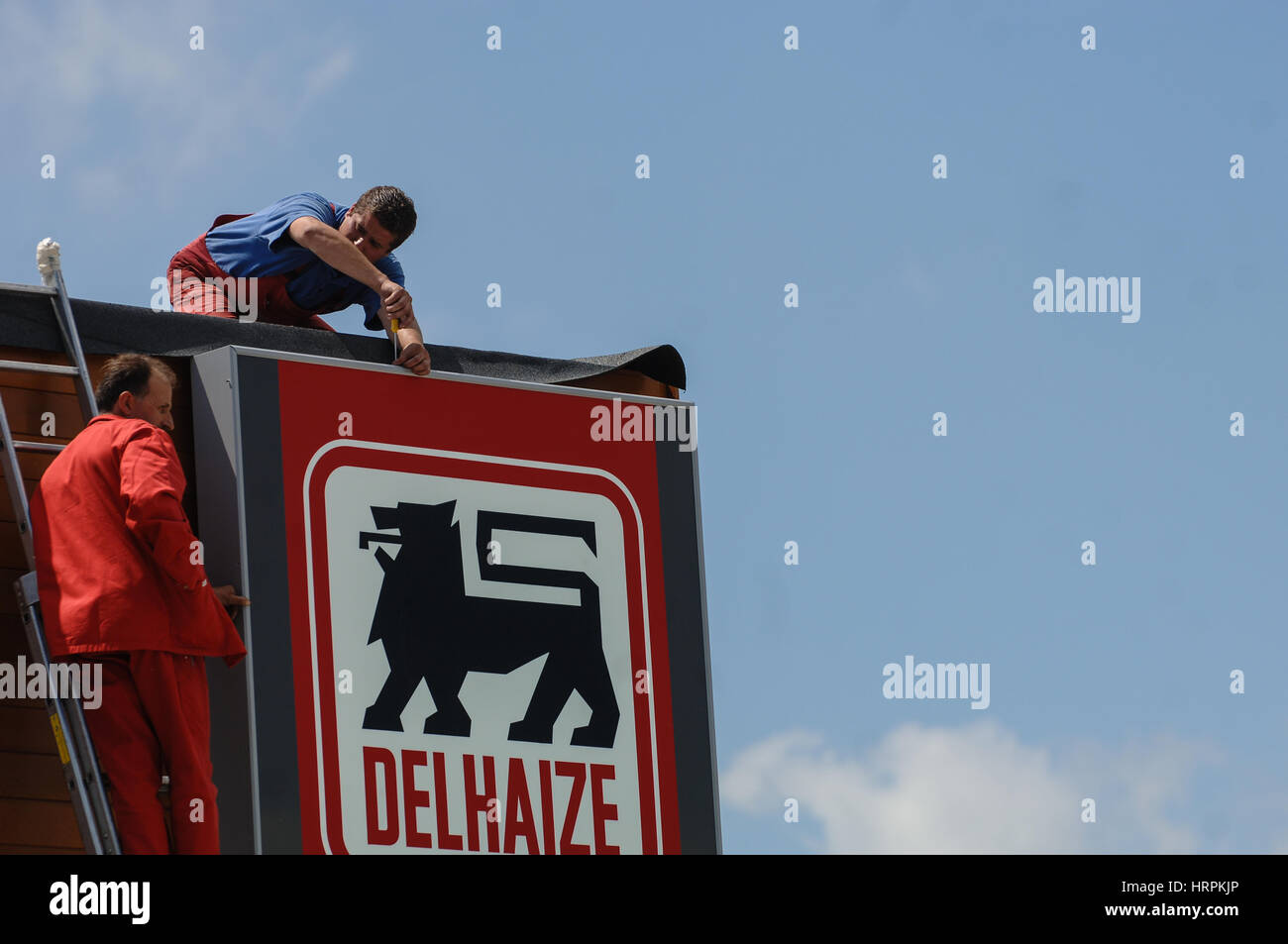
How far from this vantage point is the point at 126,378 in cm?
760

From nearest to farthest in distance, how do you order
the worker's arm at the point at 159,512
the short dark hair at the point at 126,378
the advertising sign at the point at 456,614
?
the worker's arm at the point at 159,512
the short dark hair at the point at 126,378
the advertising sign at the point at 456,614

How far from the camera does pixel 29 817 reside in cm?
799

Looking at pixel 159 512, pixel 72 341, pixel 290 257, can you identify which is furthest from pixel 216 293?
pixel 159 512

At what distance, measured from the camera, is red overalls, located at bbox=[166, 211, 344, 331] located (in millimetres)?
9508

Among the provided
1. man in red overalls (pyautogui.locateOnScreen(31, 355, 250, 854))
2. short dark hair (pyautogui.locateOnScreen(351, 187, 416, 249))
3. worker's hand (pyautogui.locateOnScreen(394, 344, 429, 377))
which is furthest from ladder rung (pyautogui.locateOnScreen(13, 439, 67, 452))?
short dark hair (pyautogui.locateOnScreen(351, 187, 416, 249))

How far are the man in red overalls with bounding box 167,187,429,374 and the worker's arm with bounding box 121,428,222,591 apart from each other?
1.99 meters

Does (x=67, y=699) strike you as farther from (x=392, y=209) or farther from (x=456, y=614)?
(x=392, y=209)

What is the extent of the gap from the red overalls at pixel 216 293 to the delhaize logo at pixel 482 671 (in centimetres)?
123

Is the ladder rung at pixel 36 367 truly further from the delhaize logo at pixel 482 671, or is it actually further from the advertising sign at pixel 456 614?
the delhaize logo at pixel 482 671

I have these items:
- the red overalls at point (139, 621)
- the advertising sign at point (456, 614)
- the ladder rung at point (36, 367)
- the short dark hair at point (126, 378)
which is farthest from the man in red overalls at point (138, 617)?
the advertising sign at point (456, 614)

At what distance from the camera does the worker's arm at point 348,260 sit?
29.7ft
